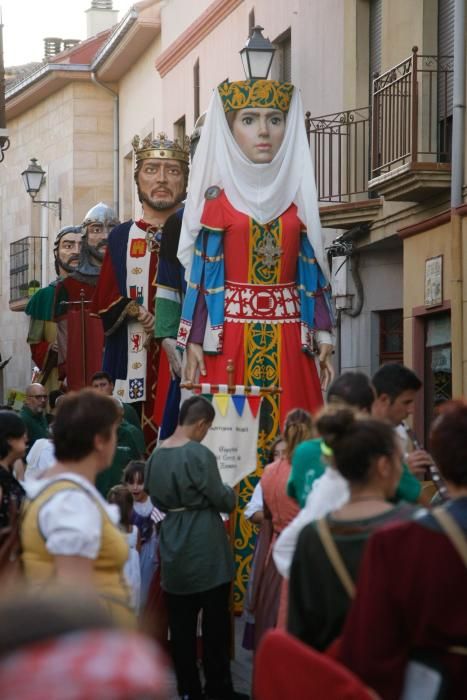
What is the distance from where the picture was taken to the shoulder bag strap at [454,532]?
318 cm

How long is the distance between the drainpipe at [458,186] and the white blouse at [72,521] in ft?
32.4

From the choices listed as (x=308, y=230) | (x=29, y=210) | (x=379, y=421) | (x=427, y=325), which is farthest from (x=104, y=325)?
(x=29, y=210)

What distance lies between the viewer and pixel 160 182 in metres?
12.6

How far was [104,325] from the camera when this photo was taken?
42.3 ft

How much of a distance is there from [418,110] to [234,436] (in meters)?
6.48

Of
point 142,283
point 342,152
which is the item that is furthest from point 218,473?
point 342,152

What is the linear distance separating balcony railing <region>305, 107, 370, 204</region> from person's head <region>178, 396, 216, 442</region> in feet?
31.0

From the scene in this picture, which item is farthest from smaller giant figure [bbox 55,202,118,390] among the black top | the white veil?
the black top

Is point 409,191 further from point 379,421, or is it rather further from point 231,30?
point 379,421

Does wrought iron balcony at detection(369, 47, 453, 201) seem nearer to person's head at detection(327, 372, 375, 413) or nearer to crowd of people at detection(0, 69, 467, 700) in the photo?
crowd of people at detection(0, 69, 467, 700)

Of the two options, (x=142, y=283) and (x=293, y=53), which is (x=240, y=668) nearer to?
(x=142, y=283)

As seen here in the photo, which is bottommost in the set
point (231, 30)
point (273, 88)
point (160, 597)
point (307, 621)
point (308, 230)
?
point (160, 597)

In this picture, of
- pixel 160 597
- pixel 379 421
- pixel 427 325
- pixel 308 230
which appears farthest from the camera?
pixel 427 325

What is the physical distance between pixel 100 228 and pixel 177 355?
13.5ft
